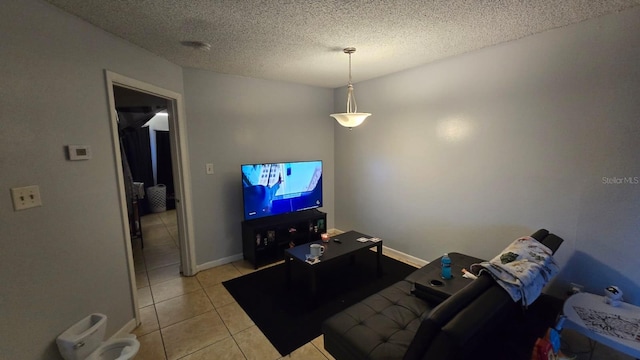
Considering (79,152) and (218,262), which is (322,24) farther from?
(218,262)

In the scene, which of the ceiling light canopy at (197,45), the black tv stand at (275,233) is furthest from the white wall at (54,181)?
the black tv stand at (275,233)

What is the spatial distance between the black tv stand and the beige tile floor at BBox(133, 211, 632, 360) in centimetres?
23

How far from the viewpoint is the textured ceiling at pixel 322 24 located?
1.67m

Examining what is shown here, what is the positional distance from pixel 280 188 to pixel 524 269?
8.67 feet

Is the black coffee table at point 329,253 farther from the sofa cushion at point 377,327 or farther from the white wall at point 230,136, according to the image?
the white wall at point 230,136

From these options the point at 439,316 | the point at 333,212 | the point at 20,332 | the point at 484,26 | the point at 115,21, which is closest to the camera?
the point at 439,316

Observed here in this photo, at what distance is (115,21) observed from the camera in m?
1.81

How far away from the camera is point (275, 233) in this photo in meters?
3.36

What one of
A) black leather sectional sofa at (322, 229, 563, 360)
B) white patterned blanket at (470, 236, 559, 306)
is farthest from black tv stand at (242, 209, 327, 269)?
white patterned blanket at (470, 236, 559, 306)

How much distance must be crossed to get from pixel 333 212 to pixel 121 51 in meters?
3.42

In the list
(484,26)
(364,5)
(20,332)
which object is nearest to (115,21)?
(364,5)

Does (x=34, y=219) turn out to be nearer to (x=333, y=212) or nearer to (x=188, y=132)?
(x=188, y=132)

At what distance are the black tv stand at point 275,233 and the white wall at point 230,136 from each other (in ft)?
1.01

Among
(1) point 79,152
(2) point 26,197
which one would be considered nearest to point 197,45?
(1) point 79,152
